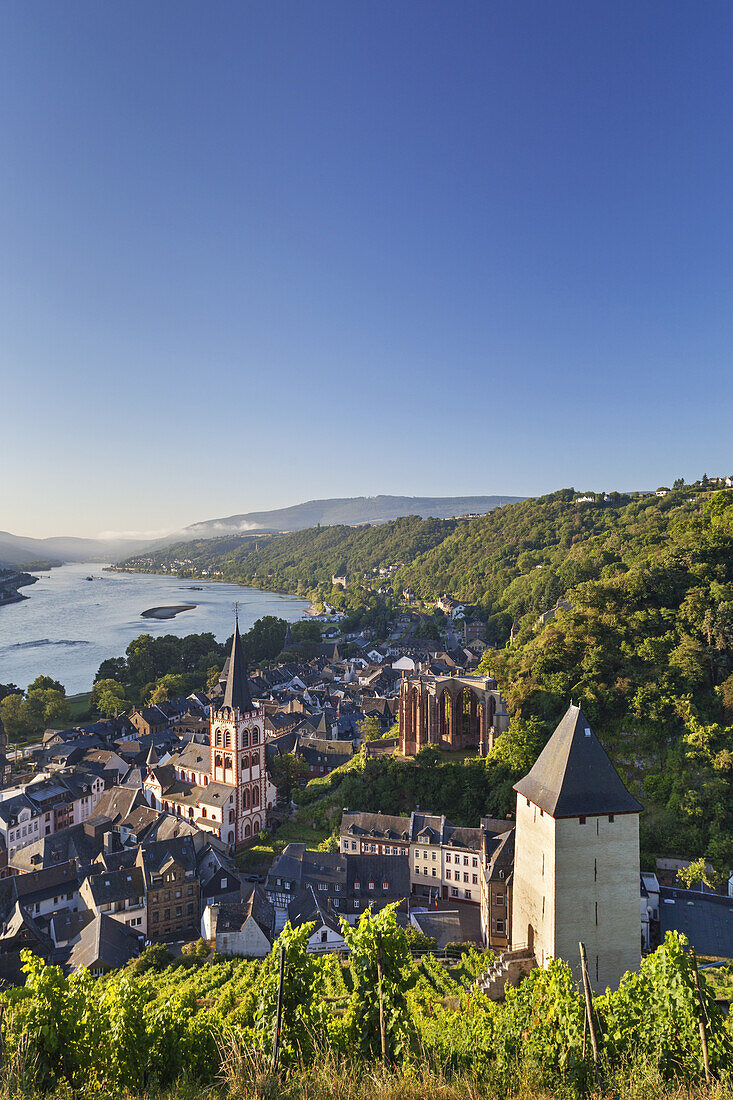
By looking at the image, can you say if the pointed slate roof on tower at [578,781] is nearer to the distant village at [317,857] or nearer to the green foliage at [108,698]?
the distant village at [317,857]

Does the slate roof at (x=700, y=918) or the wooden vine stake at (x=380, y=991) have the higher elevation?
the wooden vine stake at (x=380, y=991)

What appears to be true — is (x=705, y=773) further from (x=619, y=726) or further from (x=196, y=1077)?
(x=196, y=1077)

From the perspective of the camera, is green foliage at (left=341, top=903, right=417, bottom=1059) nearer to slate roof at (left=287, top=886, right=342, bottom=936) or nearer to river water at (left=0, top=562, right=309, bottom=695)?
slate roof at (left=287, top=886, right=342, bottom=936)

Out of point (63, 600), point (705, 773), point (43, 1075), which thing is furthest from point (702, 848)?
point (63, 600)

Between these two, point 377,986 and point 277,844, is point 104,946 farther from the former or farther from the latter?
point 377,986

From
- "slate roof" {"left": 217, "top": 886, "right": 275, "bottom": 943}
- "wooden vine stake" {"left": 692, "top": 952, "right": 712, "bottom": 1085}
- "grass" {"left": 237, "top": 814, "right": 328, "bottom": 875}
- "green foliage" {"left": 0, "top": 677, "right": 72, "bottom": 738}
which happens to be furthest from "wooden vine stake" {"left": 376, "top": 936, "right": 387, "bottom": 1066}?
"green foliage" {"left": 0, "top": 677, "right": 72, "bottom": 738}

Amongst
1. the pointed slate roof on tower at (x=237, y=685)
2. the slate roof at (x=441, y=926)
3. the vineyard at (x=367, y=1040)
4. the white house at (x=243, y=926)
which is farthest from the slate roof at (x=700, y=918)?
the pointed slate roof on tower at (x=237, y=685)
